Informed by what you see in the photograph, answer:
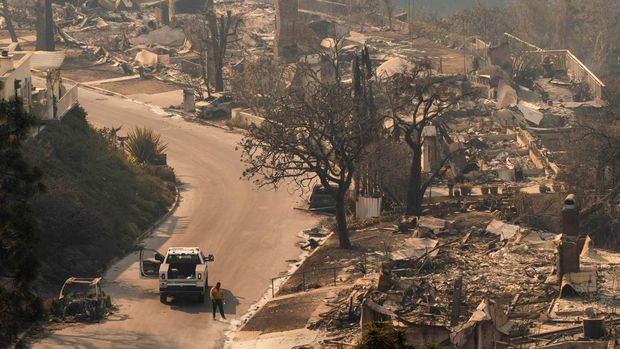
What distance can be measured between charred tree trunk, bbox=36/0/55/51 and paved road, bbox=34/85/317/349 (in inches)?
481

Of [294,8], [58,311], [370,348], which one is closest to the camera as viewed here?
[370,348]

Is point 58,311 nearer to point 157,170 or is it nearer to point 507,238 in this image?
point 507,238

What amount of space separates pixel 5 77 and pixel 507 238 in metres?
16.7

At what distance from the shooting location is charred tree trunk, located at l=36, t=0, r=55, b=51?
267ft

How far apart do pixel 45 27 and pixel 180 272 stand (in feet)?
140

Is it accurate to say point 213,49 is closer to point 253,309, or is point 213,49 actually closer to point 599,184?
point 599,184

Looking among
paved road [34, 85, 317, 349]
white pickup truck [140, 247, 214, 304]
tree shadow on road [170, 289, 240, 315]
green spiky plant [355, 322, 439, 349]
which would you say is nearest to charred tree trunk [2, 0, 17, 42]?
paved road [34, 85, 317, 349]

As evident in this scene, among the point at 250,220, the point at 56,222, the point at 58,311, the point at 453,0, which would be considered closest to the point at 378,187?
the point at 250,220

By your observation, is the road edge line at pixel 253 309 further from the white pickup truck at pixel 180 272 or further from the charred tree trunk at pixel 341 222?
the white pickup truck at pixel 180 272

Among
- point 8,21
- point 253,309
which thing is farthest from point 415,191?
point 8,21

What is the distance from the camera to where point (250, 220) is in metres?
51.4

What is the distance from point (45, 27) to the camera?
269 feet

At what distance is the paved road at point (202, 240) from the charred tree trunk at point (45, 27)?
12205 millimetres

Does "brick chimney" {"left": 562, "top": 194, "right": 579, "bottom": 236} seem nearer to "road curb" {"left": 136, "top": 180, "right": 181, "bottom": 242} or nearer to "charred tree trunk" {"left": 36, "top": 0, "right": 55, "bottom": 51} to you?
"road curb" {"left": 136, "top": 180, "right": 181, "bottom": 242}
